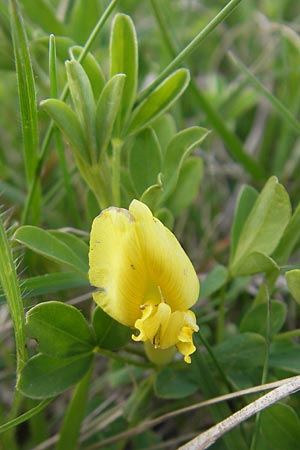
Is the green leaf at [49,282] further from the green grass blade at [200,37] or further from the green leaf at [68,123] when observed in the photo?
the green grass blade at [200,37]

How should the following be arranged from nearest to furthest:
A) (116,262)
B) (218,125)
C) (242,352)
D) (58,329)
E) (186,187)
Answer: (116,262) → (58,329) → (242,352) → (186,187) → (218,125)

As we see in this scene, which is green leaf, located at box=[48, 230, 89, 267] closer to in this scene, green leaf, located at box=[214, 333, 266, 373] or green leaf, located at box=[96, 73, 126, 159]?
green leaf, located at box=[96, 73, 126, 159]

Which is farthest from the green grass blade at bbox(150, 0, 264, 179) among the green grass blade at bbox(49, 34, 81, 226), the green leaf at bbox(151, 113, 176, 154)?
the green grass blade at bbox(49, 34, 81, 226)

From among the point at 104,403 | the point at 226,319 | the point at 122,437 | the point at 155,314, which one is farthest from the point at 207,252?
the point at 155,314

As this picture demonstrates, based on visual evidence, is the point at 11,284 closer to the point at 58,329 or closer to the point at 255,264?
the point at 58,329

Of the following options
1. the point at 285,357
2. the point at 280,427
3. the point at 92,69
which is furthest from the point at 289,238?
the point at 92,69

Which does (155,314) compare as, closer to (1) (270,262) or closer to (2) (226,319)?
(1) (270,262)
